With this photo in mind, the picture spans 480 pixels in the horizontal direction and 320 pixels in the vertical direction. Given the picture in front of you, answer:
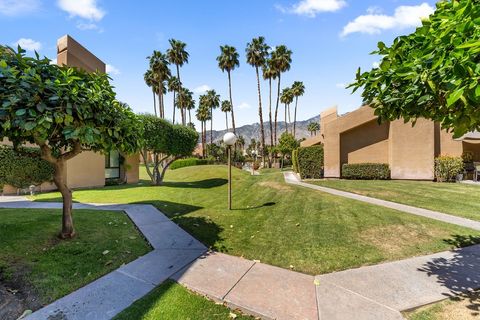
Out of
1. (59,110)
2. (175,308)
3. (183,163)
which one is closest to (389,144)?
(175,308)

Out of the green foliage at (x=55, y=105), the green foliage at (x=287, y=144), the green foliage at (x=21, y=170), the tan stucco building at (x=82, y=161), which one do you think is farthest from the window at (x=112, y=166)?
the green foliage at (x=287, y=144)

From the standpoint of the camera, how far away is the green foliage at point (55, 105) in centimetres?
394

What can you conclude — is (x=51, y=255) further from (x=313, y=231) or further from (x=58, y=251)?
(x=313, y=231)

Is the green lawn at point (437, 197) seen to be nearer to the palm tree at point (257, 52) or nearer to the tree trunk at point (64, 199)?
the tree trunk at point (64, 199)

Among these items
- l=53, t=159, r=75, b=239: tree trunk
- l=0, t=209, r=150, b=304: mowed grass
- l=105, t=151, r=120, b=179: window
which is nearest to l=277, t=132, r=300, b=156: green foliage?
l=105, t=151, r=120, b=179: window

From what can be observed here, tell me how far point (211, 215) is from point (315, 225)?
342 centimetres

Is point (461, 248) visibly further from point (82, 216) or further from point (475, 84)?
point (82, 216)

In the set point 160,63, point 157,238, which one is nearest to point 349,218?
point 157,238

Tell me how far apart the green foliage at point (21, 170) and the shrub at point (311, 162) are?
15302 mm

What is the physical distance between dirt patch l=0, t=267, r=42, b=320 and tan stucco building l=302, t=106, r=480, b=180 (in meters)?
17.6

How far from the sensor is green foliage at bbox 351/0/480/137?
7.36 ft

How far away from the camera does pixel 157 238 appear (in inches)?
256

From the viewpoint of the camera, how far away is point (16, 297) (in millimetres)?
3721

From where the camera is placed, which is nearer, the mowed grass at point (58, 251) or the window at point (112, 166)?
the mowed grass at point (58, 251)
